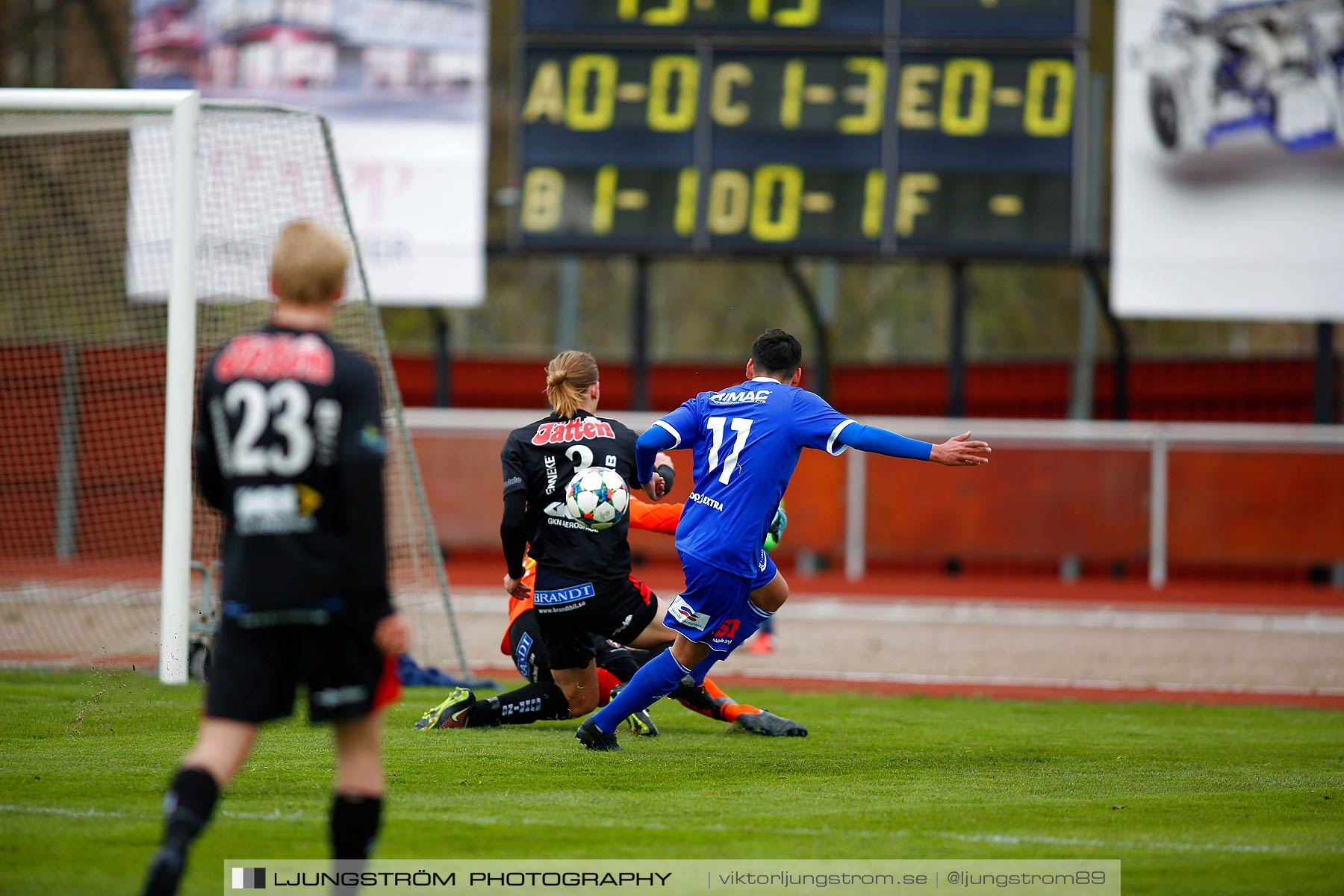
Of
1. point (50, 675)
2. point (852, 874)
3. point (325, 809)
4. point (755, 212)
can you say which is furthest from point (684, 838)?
point (755, 212)

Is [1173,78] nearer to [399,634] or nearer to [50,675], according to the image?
[50,675]

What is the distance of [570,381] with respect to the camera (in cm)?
688

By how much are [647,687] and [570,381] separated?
1474 millimetres

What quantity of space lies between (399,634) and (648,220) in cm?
1304

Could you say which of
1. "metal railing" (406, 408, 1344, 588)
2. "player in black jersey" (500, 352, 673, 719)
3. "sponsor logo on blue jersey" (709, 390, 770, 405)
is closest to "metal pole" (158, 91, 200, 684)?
"player in black jersey" (500, 352, 673, 719)

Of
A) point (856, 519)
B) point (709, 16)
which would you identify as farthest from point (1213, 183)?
point (709, 16)

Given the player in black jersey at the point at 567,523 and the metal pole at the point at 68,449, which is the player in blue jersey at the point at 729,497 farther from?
the metal pole at the point at 68,449

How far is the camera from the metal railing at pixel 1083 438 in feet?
60.2

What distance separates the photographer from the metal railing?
60.2 ft

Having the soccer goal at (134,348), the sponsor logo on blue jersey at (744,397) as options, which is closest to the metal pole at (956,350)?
the soccer goal at (134,348)

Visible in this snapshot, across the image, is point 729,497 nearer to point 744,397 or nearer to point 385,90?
point 744,397

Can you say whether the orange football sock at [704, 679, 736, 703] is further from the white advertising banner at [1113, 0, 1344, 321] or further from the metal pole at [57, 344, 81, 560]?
the white advertising banner at [1113, 0, 1344, 321]

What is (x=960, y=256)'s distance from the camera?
16.4 metres

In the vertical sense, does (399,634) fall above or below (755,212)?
below
